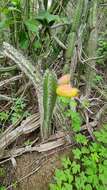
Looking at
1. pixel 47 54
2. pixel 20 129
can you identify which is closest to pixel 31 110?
pixel 20 129

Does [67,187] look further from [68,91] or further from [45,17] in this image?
[45,17]

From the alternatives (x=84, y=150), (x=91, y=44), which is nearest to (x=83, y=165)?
(x=84, y=150)

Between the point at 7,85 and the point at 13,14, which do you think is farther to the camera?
the point at 7,85

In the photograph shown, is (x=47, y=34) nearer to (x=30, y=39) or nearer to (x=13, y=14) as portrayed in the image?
(x=30, y=39)

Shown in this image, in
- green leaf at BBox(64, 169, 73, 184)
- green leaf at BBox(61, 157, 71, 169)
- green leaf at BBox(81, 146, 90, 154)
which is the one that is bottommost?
green leaf at BBox(64, 169, 73, 184)

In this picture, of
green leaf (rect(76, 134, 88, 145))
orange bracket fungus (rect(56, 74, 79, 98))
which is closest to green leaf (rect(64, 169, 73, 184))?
green leaf (rect(76, 134, 88, 145))

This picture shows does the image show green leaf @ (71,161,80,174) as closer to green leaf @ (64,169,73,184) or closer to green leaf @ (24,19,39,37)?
green leaf @ (64,169,73,184)

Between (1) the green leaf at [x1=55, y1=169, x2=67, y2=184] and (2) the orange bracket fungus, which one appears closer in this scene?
(2) the orange bracket fungus

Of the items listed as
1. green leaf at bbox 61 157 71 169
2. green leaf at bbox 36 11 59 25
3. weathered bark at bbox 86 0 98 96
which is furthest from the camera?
weathered bark at bbox 86 0 98 96
